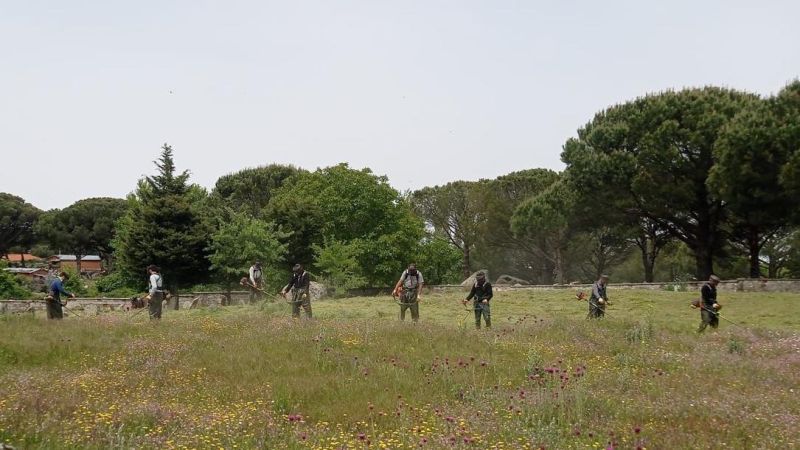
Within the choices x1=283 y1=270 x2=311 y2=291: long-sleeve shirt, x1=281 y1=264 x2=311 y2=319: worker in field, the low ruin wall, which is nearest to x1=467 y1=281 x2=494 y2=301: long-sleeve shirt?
x1=281 y1=264 x2=311 y2=319: worker in field

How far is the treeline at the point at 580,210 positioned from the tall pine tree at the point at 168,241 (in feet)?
0.29

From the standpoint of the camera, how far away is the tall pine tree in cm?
3638

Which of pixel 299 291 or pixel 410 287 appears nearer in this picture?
pixel 410 287

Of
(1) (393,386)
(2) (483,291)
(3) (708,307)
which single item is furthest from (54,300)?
(3) (708,307)

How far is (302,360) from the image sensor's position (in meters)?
10.5

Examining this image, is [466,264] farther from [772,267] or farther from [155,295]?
[155,295]

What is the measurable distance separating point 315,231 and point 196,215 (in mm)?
8828

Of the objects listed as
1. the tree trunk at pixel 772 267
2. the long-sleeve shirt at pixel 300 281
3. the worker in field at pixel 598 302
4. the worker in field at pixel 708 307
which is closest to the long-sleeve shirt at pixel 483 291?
the worker in field at pixel 598 302

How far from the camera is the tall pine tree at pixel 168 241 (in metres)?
36.4

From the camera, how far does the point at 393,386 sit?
856 centimetres

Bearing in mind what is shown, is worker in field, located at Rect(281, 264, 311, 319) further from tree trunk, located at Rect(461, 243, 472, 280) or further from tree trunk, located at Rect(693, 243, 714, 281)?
tree trunk, located at Rect(461, 243, 472, 280)

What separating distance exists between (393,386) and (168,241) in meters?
31.1

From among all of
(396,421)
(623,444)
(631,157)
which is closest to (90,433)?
(396,421)

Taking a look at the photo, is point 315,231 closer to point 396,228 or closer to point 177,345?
point 396,228
